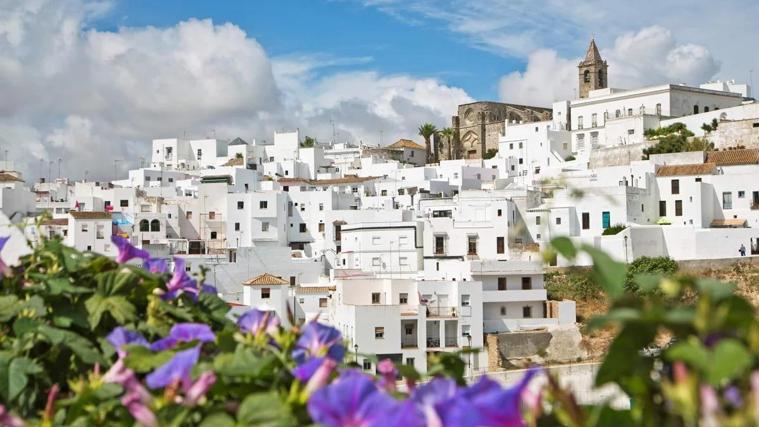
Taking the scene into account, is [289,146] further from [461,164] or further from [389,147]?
[461,164]

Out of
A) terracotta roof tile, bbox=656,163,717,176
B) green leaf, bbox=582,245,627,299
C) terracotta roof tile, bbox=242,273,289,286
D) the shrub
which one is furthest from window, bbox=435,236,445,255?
green leaf, bbox=582,245,627,299

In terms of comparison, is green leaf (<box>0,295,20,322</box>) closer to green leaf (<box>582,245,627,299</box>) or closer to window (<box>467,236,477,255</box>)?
green leaf (<box>582,245,627,299</box>)

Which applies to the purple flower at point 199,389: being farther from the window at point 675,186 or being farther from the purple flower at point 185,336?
the window at point 675,186

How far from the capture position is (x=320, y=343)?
2.64 meters

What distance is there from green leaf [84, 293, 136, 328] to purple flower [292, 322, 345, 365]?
68cm

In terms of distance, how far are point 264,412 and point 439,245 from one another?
39.3 metres

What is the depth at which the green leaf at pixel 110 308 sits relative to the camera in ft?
9.57

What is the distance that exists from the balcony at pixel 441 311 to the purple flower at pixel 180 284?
2821 cm

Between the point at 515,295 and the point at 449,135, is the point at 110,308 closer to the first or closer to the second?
the point at 515,295

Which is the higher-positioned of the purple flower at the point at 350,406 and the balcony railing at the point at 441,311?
the purple flower at the point at 350,406

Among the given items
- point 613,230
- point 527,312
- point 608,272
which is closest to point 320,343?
point 608,272

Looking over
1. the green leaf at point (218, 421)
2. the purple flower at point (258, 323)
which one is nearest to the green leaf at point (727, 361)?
the green leaf at point (218, 421)

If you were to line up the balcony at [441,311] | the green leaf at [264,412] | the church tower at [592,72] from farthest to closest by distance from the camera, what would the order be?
the church tower at [592,72]
the balcony at [441,311]
the green leaf at [264,412]

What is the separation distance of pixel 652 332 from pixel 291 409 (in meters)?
0.87
